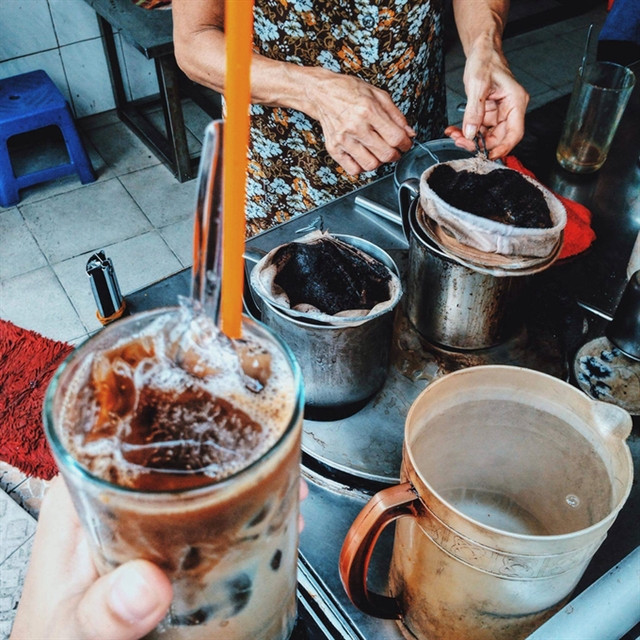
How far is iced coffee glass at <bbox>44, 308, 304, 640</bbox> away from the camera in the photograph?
54 centimetres

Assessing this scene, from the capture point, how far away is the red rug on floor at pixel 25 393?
2.49 m

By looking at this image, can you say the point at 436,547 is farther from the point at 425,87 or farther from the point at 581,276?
the point at 425,87

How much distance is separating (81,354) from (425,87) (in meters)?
1.57

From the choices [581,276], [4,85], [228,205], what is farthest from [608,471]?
[4,85]

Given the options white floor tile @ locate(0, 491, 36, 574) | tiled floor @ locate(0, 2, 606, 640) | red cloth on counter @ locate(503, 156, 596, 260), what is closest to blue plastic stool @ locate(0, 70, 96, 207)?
tiled floor @ locate(0, 2, 606, 640)

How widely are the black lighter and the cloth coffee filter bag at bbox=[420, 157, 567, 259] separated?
677 millimetres

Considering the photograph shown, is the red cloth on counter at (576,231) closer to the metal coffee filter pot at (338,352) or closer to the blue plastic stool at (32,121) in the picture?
the metal coffee filter pot at (338,352)

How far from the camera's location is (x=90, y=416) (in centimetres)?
60

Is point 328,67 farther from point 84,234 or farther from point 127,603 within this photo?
point 84,234

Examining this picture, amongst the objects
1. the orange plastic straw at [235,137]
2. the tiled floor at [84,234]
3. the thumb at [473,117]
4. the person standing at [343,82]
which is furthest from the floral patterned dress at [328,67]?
the tiled floor at [84,234]

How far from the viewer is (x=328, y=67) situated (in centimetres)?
173


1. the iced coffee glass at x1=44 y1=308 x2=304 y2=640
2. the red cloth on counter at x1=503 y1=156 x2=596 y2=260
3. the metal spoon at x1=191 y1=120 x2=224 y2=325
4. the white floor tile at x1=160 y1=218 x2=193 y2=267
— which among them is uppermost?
the metal spoon at x1=191 y1=120 x2=224 y2=325

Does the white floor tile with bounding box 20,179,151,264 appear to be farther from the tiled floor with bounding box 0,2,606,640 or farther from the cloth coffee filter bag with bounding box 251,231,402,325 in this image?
the cloth coffee filter bag with bounding box 251,231,402,325

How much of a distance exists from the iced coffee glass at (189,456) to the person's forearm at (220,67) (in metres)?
1.03
